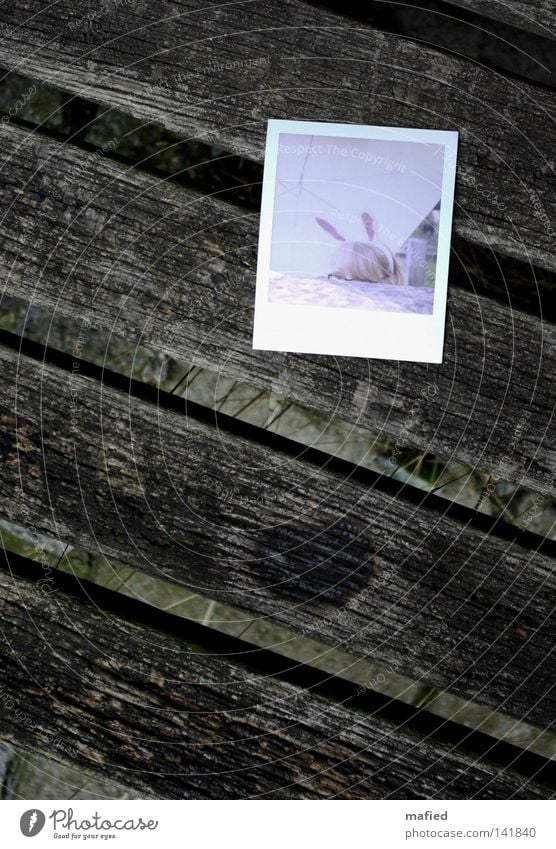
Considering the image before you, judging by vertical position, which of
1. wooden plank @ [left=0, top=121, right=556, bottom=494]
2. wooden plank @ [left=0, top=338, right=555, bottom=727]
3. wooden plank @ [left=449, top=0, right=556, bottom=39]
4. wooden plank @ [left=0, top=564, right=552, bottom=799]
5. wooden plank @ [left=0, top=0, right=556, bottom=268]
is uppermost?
wooden plank @ [left=449, top=0, right=556, bottom=39]

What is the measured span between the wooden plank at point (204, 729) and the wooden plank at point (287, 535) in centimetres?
8

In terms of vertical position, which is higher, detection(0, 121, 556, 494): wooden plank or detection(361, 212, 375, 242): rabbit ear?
detection(361, 212, 375, 242): rabbit ear

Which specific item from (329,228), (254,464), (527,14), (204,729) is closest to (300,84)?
(329,228)

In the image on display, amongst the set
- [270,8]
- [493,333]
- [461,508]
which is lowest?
[461,508]

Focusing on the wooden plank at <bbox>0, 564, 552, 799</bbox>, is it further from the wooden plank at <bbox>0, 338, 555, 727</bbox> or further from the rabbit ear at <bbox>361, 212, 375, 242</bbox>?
the rabbit ear at <bbox>361, 212, 375, 242</bbox>

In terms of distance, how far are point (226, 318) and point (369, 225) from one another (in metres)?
0.22

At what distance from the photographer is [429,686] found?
0.95m

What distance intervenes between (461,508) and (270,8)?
72cm

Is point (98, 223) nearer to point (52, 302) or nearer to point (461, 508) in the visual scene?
point (52, 302)

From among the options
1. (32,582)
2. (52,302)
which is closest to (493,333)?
(52,302)

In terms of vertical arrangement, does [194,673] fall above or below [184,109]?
below

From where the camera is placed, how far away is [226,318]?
37.3 inches

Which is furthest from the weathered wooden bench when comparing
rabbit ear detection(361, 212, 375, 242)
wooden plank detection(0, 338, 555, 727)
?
rabbit ear detection(361, 212, 375, 242)

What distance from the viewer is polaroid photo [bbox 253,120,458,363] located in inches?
36.9
